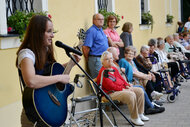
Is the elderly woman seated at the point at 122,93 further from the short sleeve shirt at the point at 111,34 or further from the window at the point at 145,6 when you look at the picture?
the window at the point at 145,6

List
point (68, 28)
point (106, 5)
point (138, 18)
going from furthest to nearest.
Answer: point (138, 18) < point (106, 5) < point (68, 28)

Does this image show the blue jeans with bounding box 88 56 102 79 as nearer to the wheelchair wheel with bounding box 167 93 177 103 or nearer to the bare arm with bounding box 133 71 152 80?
the bare arm with bounding box 133 71 152 80

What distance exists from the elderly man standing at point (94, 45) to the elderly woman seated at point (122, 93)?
798mm

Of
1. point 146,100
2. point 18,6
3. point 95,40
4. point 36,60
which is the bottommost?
point 146,100

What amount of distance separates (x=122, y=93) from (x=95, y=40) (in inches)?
53.4

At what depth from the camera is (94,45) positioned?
20.0 ft

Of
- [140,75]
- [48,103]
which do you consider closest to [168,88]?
[140,75]

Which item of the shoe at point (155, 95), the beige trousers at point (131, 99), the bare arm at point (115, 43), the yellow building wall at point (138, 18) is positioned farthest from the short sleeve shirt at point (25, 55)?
the yellow building wall at point (138, 18)

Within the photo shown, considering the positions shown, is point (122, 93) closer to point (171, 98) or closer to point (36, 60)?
point (171, 98)

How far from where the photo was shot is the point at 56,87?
109 inches

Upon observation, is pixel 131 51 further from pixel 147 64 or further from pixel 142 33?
pixel 142 33

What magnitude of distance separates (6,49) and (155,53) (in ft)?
14.7

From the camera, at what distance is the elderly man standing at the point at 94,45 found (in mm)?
6031

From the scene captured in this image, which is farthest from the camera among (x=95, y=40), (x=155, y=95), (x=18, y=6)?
(x=155, y=95)
